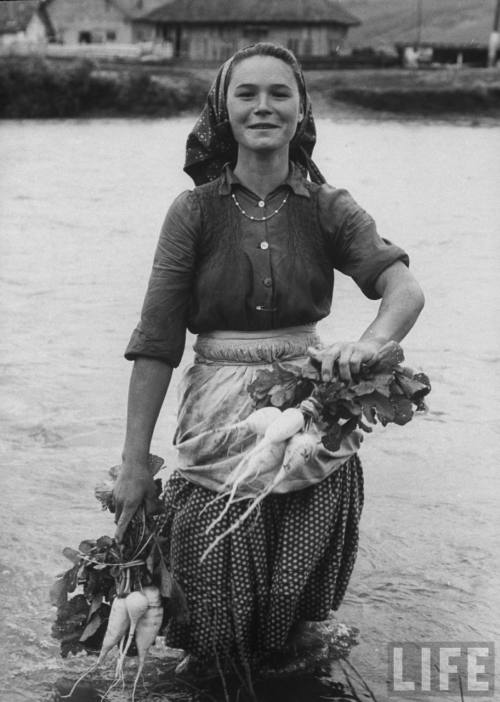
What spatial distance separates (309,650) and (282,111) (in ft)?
5.43

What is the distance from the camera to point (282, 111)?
349 centimetres

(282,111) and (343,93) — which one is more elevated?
(282,111)

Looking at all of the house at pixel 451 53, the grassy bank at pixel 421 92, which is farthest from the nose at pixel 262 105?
the house at pixel 451 53

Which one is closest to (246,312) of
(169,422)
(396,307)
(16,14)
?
(396,307)

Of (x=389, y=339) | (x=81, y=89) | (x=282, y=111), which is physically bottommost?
(x=81, y=89)

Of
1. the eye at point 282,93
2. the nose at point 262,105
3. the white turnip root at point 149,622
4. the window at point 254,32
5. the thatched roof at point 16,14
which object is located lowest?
the window at point 254,32

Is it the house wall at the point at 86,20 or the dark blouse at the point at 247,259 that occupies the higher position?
the dark blouse at the point at 247,259

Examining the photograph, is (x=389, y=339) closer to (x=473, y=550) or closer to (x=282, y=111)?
(x=282, y=111)

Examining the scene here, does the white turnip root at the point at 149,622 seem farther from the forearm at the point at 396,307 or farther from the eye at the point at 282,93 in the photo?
the eye at the point at 282,93

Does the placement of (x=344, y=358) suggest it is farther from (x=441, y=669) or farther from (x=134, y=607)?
(x=441, y=669)

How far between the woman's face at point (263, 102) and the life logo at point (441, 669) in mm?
1633

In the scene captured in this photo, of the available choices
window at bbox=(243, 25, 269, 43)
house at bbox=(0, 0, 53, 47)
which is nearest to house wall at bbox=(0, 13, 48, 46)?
house at bbox=(0, 0, 53, 47)

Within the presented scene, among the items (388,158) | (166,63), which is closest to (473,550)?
(388,158)

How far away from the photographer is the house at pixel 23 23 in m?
56.8
